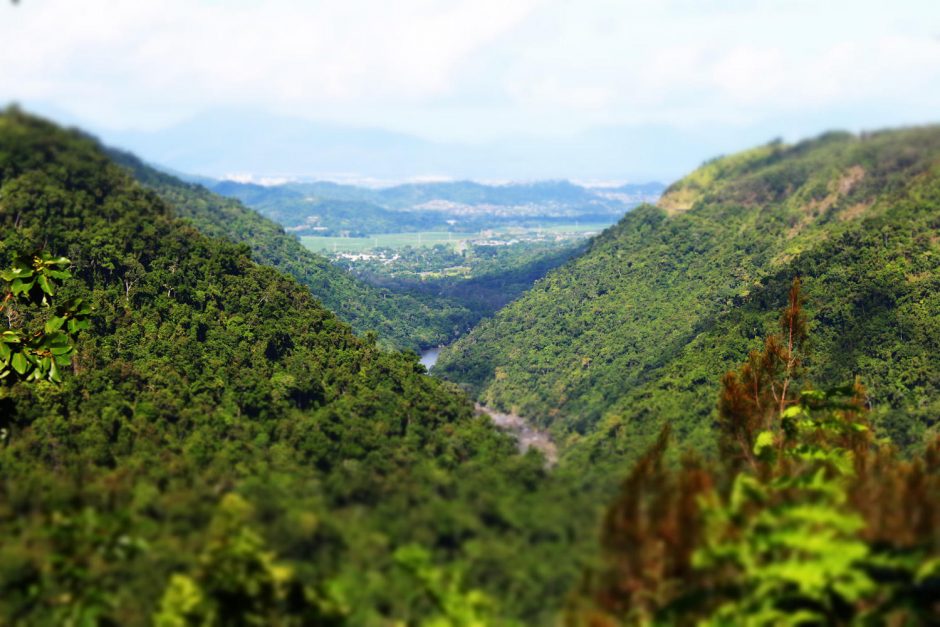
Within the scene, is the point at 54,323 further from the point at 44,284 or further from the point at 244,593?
the point at 244,593

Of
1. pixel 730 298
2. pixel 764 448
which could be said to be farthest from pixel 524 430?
pixel 764 448

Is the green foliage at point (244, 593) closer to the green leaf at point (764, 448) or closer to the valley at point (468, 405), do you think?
the valley at point (468, 405)

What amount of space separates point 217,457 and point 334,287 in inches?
3777

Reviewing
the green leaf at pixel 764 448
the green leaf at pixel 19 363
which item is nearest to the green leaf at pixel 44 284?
the green leaf at pixel 19 363

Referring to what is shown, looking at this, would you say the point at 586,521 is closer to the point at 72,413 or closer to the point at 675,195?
the point at 72,413

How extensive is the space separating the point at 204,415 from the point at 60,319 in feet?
100

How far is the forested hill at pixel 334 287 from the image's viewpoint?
118 m

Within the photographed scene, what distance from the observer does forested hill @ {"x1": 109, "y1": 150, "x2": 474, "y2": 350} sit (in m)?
118

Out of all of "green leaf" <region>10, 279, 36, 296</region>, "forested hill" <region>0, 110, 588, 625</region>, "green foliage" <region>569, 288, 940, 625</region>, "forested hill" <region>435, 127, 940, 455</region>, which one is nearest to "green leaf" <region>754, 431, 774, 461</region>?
"forested hill" <region>0, 110, 588, 625</region>

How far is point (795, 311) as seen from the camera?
543 inches

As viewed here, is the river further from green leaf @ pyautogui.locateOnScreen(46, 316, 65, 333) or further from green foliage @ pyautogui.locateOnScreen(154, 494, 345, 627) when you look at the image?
green foliage @ pyautogui.locateOnScreen(154, 494, 345, 627)

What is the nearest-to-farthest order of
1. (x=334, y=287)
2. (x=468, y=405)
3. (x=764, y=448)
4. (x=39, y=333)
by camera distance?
(x=39, y=333) → (x=764, y=448) → (x=468, y=405) → (x=334, y=287)

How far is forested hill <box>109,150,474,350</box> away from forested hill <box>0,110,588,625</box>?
53145 mm

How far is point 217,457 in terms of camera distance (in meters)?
28.8
